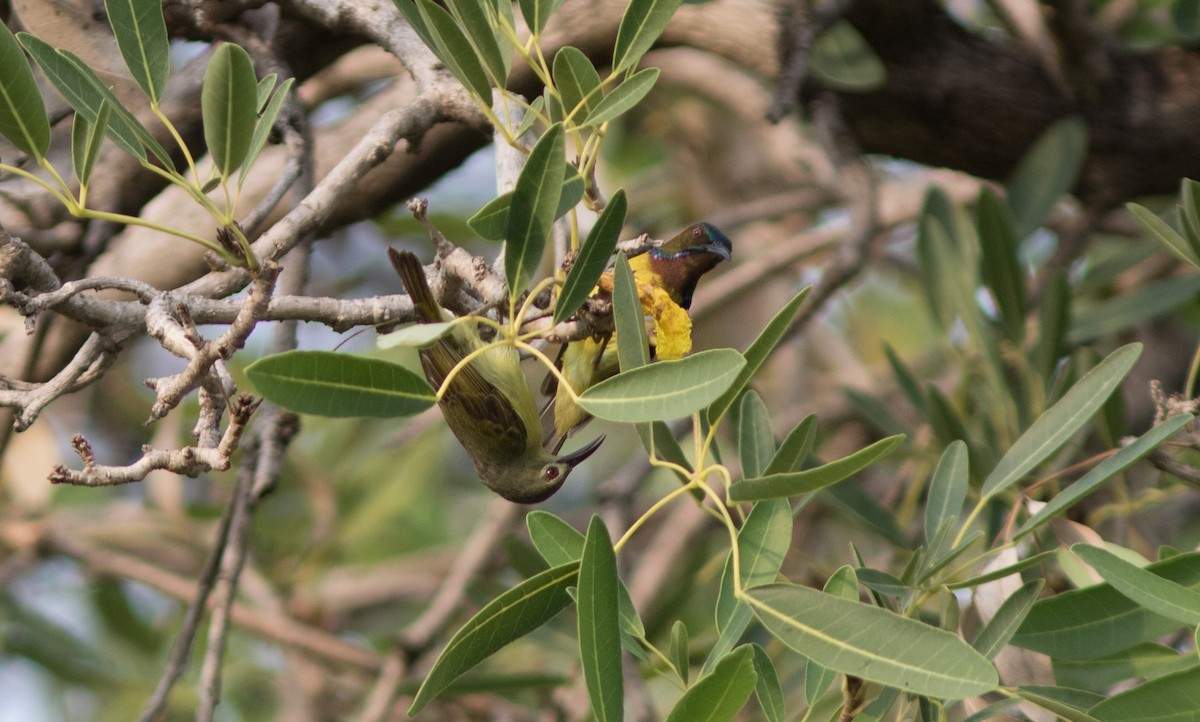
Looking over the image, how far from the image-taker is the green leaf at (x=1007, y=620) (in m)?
1.64

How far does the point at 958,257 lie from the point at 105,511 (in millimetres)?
4106

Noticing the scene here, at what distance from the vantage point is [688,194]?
5992 mm

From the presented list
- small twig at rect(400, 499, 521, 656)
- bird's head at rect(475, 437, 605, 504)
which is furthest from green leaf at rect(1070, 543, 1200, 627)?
small twig at rect(400, 499, 521, 656)

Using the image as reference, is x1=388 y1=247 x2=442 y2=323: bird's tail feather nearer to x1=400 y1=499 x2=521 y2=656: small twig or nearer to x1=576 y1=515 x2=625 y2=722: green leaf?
x1=576 y1=515 x2=625 y2=722: green leaf

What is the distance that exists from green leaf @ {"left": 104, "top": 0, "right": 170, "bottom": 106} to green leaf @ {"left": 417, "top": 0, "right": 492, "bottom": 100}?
41cm

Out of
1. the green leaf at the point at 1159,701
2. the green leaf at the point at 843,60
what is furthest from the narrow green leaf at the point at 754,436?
the green leaf at the point at 843,60

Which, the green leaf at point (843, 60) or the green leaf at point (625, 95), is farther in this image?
the green leaf at point (843, 60)

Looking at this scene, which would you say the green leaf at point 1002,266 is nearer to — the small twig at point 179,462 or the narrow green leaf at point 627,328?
the narrow green leaf at point 627,328

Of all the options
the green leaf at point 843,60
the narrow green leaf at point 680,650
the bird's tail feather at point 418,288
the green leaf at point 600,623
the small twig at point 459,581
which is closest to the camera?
the green leaf at point 600,623

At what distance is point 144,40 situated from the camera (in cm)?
165

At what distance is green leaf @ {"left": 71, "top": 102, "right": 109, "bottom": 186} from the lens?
148 centimetres

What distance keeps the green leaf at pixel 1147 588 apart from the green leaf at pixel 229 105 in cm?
130

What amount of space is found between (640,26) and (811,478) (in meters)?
0.76

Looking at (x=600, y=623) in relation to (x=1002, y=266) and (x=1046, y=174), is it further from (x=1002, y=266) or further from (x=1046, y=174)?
(x=1046, y=174)
